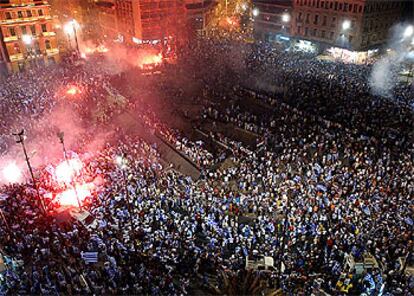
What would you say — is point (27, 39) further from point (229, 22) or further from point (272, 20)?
point (229, 22)

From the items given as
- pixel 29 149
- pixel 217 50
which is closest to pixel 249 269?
→ pixel 29 149

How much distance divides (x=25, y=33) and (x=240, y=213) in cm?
4491

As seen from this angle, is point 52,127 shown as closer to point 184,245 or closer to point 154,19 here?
point 184,245

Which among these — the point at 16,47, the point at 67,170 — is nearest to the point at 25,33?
the point at 16,47

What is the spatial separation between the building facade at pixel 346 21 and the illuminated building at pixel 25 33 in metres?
38.4

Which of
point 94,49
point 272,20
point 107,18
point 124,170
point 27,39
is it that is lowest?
point 124,170

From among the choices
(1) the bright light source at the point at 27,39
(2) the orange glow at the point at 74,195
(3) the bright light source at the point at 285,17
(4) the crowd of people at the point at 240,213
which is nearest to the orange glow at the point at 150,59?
(1) the bright light source at the point at 27,39

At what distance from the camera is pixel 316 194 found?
2028cm

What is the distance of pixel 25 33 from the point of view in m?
49.0

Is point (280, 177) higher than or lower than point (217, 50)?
lower

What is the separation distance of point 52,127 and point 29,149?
305 cm

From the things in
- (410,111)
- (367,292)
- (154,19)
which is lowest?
(367,292)

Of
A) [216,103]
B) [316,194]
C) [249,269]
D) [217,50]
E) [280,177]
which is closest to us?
[249,269]

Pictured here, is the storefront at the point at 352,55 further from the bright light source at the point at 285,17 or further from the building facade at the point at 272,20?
the bright light source at the point at 285,17
